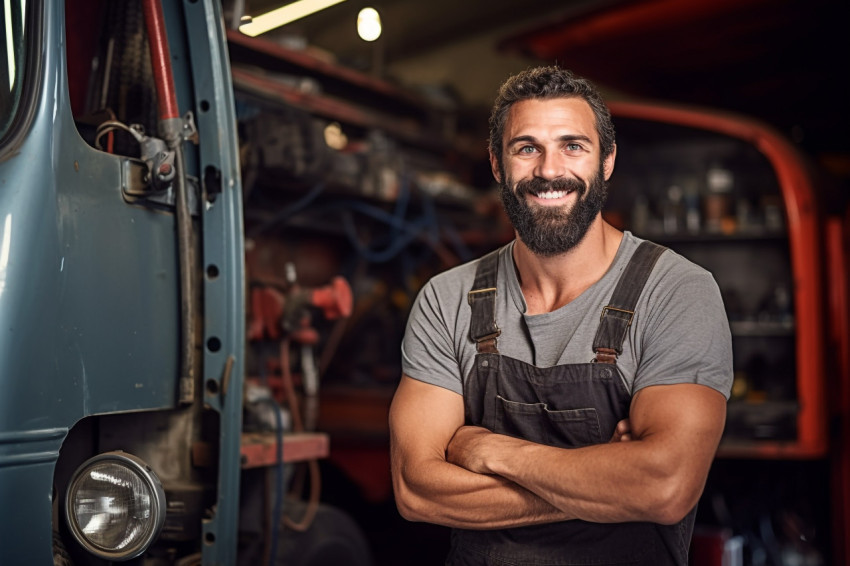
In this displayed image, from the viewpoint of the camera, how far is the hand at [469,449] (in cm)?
200

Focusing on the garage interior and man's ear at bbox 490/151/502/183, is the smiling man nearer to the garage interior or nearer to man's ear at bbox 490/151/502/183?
man's ear at bbox 490/151/502/183

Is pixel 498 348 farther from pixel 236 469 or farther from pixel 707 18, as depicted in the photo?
pixel 707 18

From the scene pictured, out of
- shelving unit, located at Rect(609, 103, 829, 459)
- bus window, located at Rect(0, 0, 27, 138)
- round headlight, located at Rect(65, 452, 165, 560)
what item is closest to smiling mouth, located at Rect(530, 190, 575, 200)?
round headlight, located at Rect(65, 452, 165, 560)

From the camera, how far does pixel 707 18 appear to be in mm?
4520

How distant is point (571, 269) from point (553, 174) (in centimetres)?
25

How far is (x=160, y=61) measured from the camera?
238 centimetres

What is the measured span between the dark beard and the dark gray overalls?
160mm

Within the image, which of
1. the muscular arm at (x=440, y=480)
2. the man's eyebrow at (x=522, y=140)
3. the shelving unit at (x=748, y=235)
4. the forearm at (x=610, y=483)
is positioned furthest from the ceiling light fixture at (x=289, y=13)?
the shelving unit at (x=748, y=235)

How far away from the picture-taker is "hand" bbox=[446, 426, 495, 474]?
6.56ft

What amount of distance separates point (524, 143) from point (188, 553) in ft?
5.07

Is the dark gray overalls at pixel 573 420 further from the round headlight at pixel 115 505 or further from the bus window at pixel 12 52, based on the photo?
the bus window at pixel 12 52

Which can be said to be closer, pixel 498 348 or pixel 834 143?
pixel 498 348

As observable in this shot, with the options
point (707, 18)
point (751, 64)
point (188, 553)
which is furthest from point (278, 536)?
point (751, 64)

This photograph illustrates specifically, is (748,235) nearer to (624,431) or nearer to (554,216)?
(554,216)
